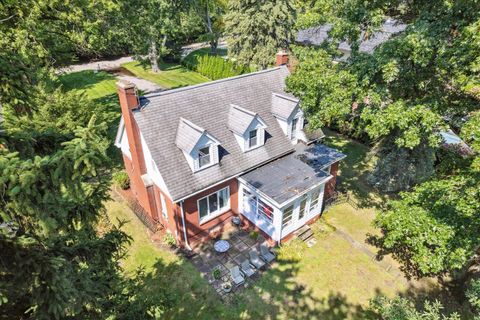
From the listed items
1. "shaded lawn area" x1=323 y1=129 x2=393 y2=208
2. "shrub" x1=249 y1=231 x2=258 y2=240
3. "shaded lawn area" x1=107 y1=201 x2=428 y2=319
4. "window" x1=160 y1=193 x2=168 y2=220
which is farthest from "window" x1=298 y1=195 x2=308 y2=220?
"window" x1=160 y1=193 x2=168 y2=220

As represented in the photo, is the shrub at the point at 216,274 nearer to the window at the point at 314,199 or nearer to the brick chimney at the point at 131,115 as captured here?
the window at the point at 314,199

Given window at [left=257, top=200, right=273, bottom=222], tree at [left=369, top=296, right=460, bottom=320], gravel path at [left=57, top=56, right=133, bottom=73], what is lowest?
window at [left=257, top=200, right=273, bottom=222]

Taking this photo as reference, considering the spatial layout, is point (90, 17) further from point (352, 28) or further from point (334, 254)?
point (334, 254)

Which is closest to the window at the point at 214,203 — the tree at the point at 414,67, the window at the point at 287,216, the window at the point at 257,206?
the window at the point at 257,206

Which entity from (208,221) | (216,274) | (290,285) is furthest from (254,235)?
(290,285)

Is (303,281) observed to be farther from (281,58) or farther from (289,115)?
(281,58)

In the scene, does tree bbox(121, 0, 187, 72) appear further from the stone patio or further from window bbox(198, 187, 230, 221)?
the stone patio

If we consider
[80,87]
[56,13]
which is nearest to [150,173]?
[56,13]
